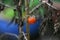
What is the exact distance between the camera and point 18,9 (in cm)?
78

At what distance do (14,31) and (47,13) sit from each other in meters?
0.39

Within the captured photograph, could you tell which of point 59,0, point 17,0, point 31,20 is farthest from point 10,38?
point 59,0

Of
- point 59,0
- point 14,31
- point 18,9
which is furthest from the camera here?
point 14,31

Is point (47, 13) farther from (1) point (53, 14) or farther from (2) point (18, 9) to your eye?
(2) point (18, 9)

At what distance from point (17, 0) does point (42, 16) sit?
236 millimetres

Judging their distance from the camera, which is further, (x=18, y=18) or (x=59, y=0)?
(x=59, y=0)

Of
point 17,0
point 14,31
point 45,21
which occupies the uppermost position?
point 17,0

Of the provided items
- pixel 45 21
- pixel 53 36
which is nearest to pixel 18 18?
pixel 45 21

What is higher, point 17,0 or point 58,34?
point 17,0

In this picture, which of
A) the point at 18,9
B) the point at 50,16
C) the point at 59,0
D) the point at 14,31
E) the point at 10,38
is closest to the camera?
the point at 18,9

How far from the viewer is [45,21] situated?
0.89m

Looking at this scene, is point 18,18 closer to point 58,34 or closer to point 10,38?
point 10,38

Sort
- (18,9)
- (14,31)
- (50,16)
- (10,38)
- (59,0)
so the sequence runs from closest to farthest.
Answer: (18,9) → (50,16) → (10,38) → (59,0) → (14,31)

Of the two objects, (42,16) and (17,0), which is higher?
(17,0)
